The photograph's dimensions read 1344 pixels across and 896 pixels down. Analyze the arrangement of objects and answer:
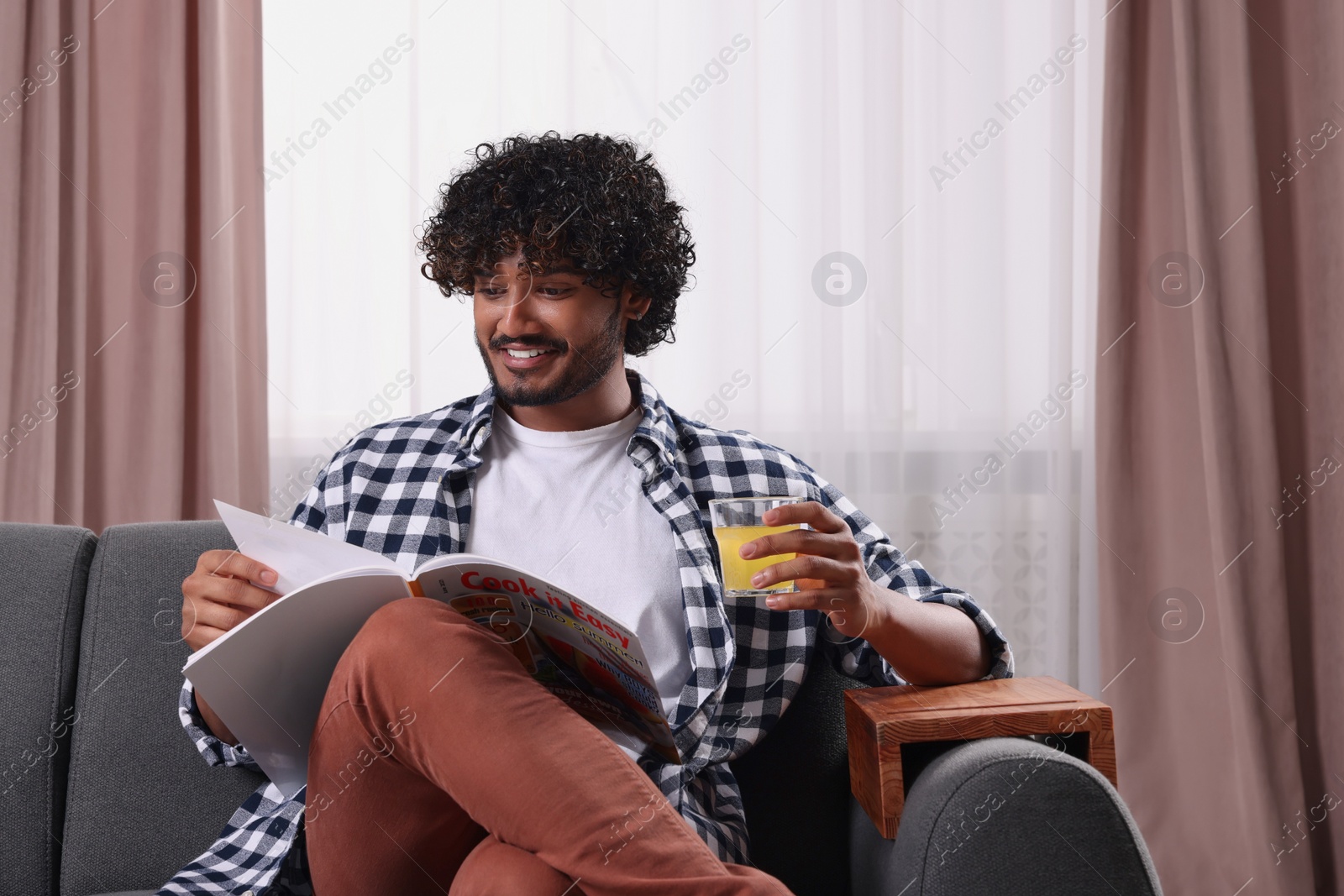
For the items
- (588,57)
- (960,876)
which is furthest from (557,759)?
(588,57)

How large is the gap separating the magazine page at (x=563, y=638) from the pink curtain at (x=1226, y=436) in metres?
1.39

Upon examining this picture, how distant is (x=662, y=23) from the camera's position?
2.11 metres

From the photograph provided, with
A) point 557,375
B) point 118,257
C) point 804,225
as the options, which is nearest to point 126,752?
point 557,375

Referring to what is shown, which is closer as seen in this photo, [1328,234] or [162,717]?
[162,717]

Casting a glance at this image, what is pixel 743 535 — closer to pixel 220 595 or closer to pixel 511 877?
pixel 511 877

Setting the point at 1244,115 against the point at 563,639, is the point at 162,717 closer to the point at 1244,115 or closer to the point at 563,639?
the point at 563,639

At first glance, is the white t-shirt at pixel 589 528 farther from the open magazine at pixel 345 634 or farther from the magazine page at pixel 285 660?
the magazine page at pixel 285 660

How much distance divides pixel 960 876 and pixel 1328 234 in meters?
1.72

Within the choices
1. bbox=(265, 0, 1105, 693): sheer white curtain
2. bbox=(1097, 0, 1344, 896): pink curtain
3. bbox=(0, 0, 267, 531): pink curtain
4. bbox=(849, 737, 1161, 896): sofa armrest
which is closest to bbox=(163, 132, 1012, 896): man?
bbox=(849, 737, 1161, 896): sofa armrest

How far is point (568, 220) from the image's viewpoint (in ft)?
4.58

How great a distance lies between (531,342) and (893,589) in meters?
0.58

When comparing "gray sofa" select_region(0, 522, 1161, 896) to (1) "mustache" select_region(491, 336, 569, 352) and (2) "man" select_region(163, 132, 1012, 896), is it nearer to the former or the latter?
(2) "man" select_region(163, 132, 1012, 896)

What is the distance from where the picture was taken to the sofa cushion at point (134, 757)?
3.95ft

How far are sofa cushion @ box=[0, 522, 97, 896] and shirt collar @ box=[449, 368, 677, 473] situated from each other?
1.73ft
